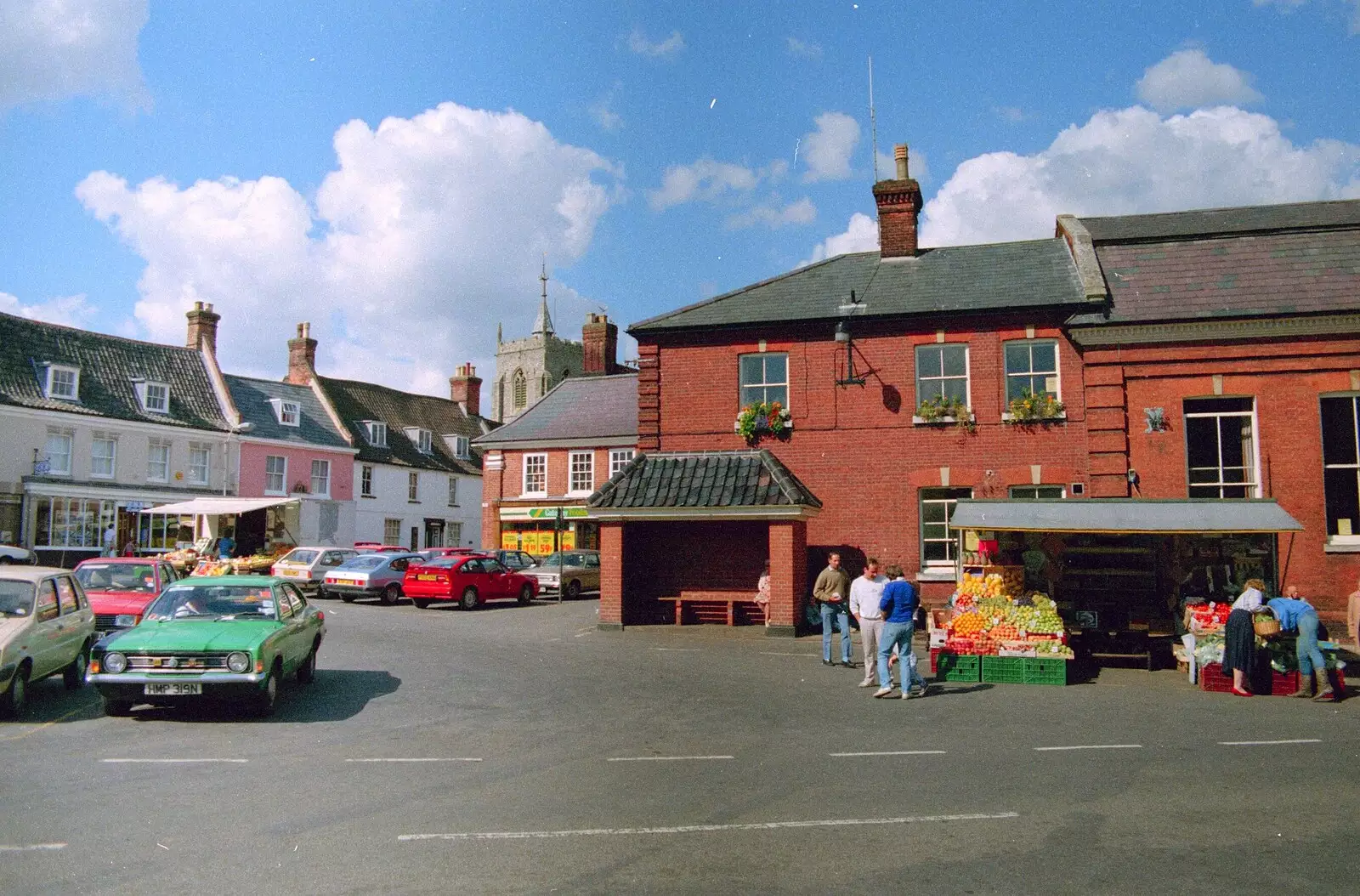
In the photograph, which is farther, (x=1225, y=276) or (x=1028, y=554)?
(x=1225, y=276)

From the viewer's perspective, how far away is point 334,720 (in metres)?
11.5

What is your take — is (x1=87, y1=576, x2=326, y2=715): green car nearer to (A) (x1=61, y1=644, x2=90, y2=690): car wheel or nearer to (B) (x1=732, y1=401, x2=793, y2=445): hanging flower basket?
(A) (x1=61, y1=644, x2=90, y2=690): car wheel

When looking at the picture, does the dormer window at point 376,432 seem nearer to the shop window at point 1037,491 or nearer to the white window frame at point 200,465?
the white window frame at point 200,465

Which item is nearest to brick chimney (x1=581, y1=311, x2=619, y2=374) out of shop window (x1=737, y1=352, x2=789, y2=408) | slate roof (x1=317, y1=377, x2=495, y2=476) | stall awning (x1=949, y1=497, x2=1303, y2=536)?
slate roof (x1=317, y1=377, x2=495, y2=476)

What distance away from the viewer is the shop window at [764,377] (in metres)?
23.6

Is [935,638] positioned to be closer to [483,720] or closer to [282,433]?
[483,720]

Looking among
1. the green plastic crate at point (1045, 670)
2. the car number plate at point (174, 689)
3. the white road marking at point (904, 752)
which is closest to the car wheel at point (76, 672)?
the car number plate at point (174, 689)

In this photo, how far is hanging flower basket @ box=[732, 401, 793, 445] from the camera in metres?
23.2

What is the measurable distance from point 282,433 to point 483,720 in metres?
39.2

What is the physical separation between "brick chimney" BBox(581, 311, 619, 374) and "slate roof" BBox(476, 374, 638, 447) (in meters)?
1.93

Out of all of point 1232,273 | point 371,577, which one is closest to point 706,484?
point 371,577

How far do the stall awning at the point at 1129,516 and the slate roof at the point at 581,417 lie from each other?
24152mm

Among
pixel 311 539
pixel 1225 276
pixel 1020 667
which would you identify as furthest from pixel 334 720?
pixel 311 539

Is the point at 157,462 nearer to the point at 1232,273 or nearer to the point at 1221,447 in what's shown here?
the point at 1221,447
